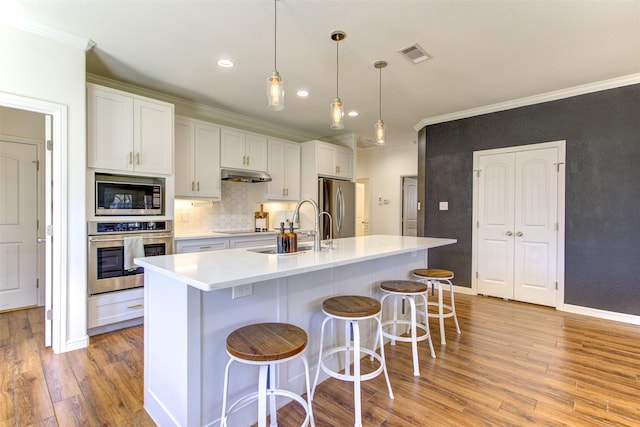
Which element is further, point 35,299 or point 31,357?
point 35,299

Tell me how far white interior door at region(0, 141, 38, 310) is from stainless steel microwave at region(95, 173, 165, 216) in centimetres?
155

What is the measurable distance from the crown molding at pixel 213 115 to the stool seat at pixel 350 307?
324cm

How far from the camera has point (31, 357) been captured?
244 cm

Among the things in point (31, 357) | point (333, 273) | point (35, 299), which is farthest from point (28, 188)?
point (333, 273)

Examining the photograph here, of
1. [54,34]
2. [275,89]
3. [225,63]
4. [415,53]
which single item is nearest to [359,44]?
[415,53]

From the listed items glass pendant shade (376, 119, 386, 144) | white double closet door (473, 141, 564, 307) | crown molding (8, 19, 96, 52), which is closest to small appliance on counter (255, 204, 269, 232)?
glass pendant shade (376, 119, 386, 144)

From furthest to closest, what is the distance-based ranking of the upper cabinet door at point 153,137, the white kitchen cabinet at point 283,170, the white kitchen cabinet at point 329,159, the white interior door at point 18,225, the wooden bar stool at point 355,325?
the white kitchen cabinet at point 329,159
the white kitchen cabinet at point 283,170
the white interior door at point 18,225
the upper cabinet door at point 153,137
the wooden bar stool at point 355,325

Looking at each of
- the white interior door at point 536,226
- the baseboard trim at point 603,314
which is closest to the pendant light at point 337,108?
the white interior door at point 536,226

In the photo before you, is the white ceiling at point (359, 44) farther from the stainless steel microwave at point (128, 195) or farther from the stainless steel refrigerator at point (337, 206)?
the stainless steel refrigerator at point (337, 206)

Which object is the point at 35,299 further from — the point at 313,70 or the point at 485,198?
the point at 485,198

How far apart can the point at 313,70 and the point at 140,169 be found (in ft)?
6.51

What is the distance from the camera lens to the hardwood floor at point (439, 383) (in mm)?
1770

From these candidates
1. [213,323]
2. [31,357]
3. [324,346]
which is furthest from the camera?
[31,357]

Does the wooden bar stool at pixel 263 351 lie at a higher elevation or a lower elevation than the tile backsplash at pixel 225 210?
lower
